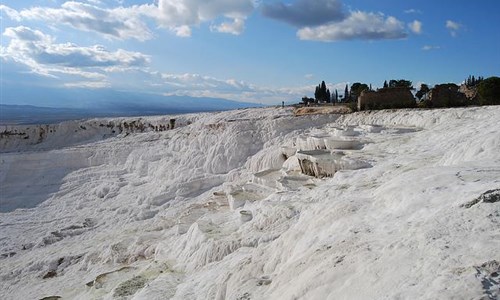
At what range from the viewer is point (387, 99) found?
1018 inches

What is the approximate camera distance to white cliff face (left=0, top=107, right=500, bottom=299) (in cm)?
472

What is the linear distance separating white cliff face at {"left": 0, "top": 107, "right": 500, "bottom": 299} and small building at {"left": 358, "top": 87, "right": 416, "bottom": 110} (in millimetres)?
2900

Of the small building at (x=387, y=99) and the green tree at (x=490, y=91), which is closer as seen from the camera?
the small building at (x=387, y=99)

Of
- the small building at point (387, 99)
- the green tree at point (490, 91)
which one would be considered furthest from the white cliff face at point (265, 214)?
the green tree at point (490, 91)

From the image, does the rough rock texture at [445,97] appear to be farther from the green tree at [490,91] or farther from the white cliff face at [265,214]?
the white cliff face at [265,214]

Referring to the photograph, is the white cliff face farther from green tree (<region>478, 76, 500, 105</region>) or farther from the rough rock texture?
green tree (<region>478, 76, 500, 105</region>)

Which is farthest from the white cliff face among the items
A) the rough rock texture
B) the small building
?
the rough rock texture

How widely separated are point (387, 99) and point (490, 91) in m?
6.44

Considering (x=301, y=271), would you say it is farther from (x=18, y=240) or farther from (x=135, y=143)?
(x=135, y=143)

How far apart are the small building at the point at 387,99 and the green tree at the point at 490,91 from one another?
4590mm

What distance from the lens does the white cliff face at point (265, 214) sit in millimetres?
4719

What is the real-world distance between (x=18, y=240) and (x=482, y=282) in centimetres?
1846

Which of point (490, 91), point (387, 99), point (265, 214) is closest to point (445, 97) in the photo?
point (490, 91)

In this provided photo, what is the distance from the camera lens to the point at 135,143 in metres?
30.8
